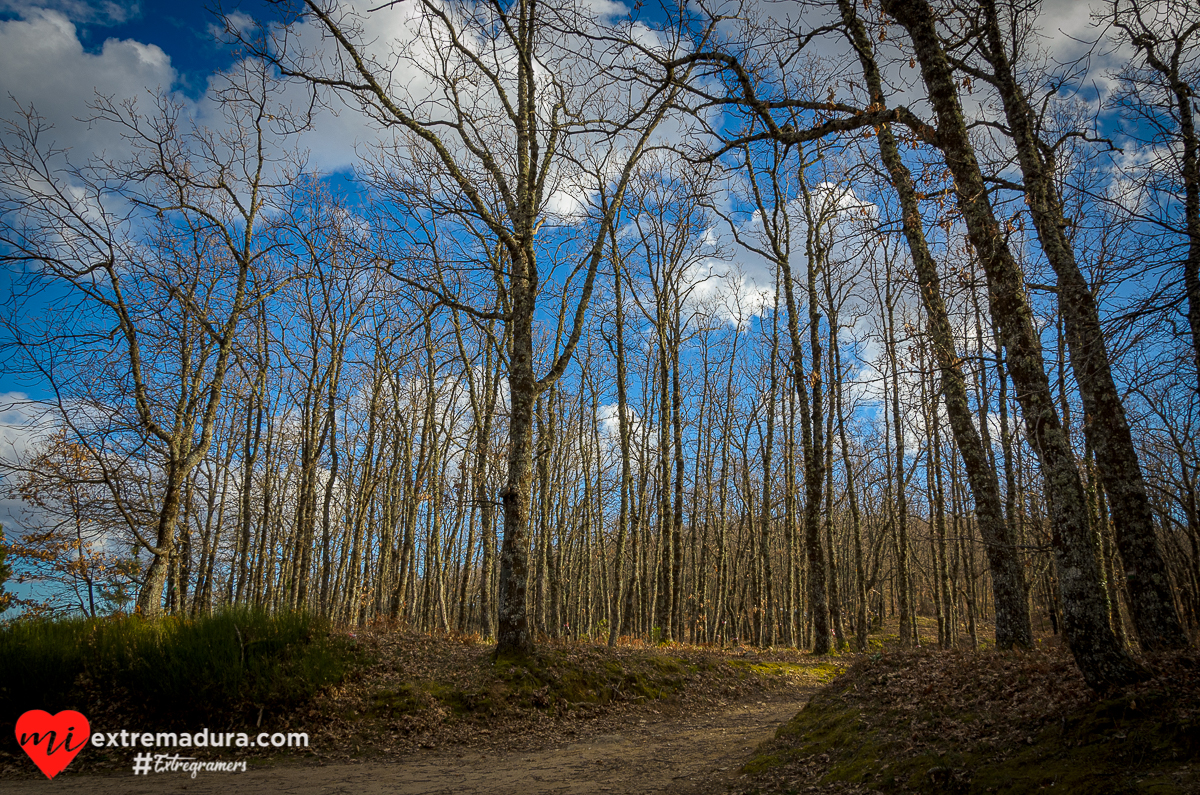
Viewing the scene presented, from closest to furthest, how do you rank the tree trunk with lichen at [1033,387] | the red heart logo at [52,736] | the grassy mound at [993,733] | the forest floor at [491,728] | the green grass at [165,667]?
A: the grassy mound at [993,733], the tree trunk with lichen at [1033,387], the forest floor at [491,728], the red heart logo at [52,736], the green grass at [165,667]

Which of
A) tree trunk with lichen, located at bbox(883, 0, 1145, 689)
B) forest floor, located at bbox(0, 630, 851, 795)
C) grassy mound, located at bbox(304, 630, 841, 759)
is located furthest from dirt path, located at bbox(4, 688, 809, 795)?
tree trunk with lichen, located at bbox(883, 0, 1145, 689)

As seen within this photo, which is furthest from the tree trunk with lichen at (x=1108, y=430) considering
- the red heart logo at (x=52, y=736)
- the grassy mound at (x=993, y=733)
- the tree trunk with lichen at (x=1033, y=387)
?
the red heart logo at (x=52, y=736)

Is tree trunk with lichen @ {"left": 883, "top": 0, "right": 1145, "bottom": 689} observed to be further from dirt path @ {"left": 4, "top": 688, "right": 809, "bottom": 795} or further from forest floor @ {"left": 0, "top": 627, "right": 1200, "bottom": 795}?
dirt path @ {"left": 4, "top": 688, "right": 809, "bottom": 795}

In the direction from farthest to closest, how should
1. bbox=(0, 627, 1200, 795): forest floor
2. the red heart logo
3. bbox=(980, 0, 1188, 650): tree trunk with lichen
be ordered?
the red heart logo → bbox=(980, 0, 1188, 650): tree trunk with lichen → bbox=(0, 627, 1200, 795): forest floor

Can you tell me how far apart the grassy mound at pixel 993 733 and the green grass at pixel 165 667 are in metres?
5.99

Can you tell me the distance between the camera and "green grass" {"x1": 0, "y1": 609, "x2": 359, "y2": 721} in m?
6.77

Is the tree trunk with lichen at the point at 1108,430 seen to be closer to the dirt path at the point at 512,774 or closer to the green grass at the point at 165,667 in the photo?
the dirt path at the point at 512,774

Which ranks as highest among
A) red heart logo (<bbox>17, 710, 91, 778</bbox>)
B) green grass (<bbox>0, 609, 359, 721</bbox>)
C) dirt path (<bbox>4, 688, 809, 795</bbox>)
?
green grass (<bbox>0, 609, 359, 721</bbox>)

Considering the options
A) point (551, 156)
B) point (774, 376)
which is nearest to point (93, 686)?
point (551, 156)

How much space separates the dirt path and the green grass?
901mm

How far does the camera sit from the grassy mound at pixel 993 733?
10.0 ft

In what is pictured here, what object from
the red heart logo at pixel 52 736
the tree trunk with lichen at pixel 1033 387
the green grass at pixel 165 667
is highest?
the tree trunk with lichen at pixel 1033 387

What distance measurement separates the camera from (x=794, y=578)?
27.3 m

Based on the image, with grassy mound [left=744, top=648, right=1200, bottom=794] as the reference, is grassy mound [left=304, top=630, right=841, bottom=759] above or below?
below
